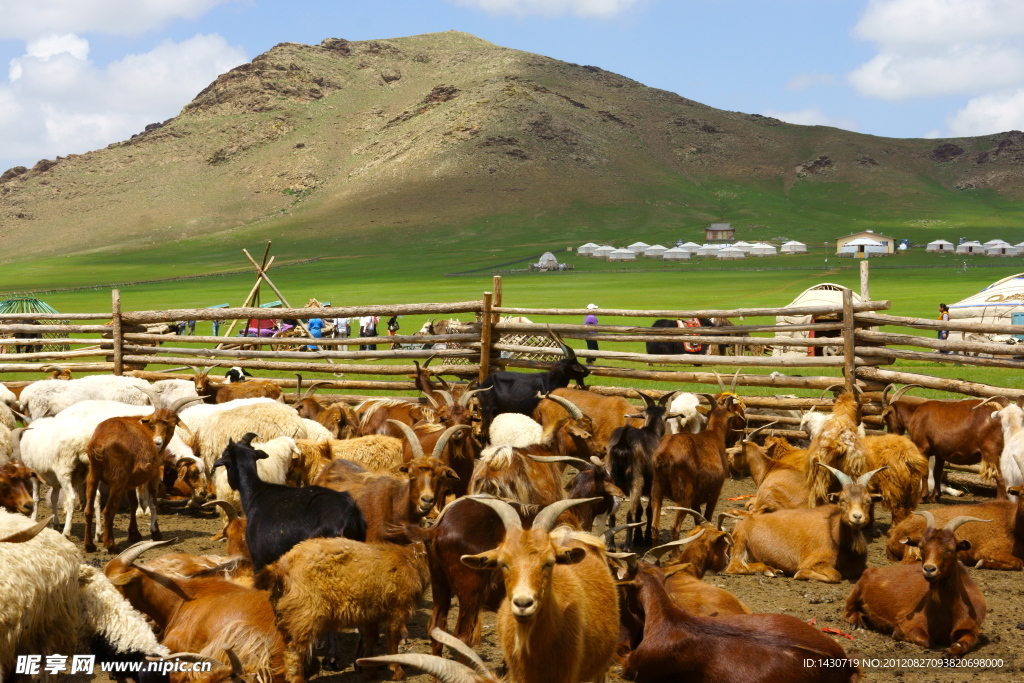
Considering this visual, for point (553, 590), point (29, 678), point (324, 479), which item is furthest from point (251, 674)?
point (324, 479)

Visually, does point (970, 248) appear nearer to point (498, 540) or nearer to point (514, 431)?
point (514, 431)

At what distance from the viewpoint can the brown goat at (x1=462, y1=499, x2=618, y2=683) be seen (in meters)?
4.16

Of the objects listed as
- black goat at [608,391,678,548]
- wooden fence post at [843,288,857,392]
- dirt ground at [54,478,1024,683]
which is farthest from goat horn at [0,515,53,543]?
wooden fence post at [843,288,857,392]

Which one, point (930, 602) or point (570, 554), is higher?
point (570, 554)

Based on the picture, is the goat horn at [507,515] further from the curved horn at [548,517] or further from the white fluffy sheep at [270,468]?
the white fluffy sheep at [270,468]

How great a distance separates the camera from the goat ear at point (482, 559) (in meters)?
4.32

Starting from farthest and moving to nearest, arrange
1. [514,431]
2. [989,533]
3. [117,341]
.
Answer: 1. [117,341]
2. [514,431]
3. [989,533]

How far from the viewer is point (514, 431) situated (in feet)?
33.6

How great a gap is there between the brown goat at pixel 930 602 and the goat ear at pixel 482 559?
320 cm

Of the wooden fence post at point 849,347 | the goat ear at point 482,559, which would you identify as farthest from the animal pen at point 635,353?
the goat ear at point 482,559

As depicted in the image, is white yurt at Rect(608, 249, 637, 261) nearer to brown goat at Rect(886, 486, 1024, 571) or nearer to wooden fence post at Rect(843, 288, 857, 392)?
wooden fence post at Rect(843, 288, 857, 392)

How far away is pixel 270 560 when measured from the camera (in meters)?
6.07

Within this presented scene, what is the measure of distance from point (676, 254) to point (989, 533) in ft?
312

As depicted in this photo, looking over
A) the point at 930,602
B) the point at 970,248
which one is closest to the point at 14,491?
the point at 930,602
